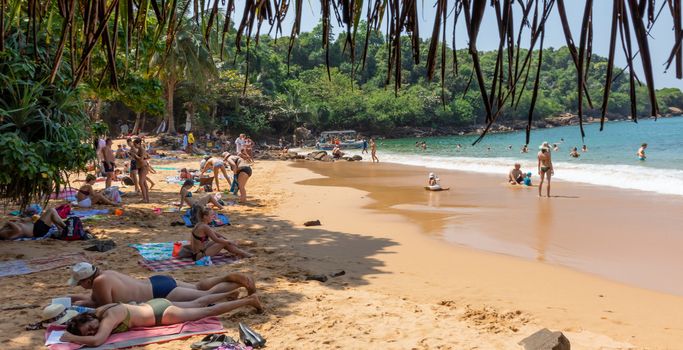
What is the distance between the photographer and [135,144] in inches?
433

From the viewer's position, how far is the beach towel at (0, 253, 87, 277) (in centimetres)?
565

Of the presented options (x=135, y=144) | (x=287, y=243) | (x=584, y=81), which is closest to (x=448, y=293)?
(x=287, y=243)

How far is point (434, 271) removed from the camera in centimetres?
634

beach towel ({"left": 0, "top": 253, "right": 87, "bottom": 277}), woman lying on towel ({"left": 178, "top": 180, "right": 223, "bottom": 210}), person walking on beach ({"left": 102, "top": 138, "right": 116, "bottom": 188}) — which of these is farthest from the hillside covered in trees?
beach towel ({"left": 0, "top": 253, "right": 87, "bottom": 277})

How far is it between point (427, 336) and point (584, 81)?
11.9 feet

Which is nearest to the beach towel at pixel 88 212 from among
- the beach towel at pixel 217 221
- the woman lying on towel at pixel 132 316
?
the beach towel at pixel 217 221

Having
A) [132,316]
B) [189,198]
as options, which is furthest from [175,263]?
[189,198]

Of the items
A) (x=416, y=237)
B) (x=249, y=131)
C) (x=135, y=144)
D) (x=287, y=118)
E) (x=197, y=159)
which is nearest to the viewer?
(x=416, y=237)

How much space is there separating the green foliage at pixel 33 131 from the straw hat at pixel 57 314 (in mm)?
1749

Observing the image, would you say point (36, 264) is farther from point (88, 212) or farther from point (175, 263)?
point (88, 212)

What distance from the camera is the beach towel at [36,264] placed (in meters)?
5.65

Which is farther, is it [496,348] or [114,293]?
[114,293]

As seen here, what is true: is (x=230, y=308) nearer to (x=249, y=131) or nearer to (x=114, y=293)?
(x=114, y=293)

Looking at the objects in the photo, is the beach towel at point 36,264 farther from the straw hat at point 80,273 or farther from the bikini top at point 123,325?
the bikini top at point 123,325
